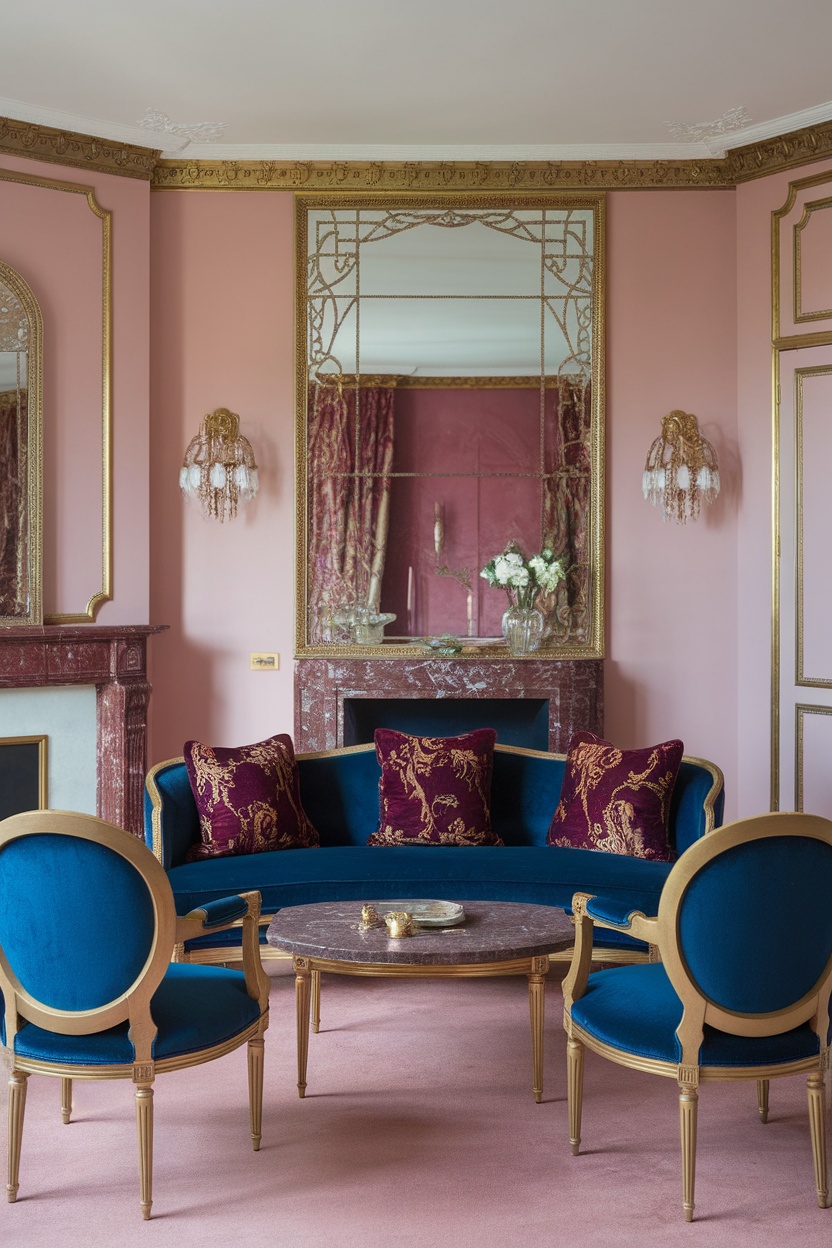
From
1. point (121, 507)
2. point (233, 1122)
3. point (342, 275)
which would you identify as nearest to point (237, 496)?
point (121, 507)

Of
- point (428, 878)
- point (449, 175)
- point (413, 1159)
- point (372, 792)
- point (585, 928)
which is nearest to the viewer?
point (413, 1159)

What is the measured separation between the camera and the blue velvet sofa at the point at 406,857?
13.4 ft

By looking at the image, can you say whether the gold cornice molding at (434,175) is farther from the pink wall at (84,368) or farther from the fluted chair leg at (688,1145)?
the fluted chair leg at (688,1145)

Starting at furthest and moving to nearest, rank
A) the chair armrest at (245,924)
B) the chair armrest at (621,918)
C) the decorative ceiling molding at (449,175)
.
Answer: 1. the decorative ceiling molding at (449,175)
2. the chair armrest at (245,924)
3. the chair armrest at (621,918)

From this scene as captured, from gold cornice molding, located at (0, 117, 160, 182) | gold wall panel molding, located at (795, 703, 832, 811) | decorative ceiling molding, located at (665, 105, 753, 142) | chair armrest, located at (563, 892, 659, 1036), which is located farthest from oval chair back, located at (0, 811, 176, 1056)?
decorative ceiling molding, located at (665, 105, 753, 142)

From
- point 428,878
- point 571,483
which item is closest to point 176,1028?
point 428,878

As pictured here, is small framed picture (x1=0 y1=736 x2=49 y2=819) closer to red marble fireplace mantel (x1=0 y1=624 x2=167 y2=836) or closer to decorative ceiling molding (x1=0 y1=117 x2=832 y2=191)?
red marble fireplace mantel (x1=0 y1=624 x2=167 y2=836)

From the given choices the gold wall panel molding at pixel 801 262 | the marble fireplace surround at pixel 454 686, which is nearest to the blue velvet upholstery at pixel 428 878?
the marble fireplace surround at pixel 454 686

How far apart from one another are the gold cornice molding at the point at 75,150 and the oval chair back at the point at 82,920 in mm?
3668

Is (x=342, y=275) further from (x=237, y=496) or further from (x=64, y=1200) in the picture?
(x=64, y=1200)

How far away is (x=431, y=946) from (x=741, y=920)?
0.79 m

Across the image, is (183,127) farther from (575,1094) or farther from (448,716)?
(575,1094)

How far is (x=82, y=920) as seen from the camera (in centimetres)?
276

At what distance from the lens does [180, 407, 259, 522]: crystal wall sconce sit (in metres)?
5.73
